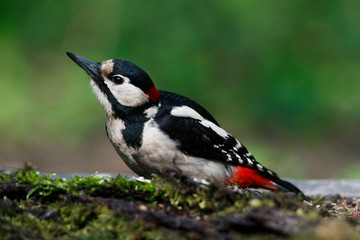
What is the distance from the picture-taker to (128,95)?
3.89 m

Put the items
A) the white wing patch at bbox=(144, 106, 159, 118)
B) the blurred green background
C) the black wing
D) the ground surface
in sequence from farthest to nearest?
the blurred green background → the white wing patch at bbox=(144, 106, 159, 118) → the black wing → the ground surface

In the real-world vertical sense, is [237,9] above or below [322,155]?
above

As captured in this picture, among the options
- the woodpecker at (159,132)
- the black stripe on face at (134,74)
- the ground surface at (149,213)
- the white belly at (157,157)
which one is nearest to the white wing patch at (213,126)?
the woodpecker at (159,132)

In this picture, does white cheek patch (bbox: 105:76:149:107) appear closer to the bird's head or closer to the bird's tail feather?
the bird's head

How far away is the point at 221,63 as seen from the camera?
8703 mm

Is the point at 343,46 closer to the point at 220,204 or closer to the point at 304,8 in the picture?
the point at 304,8

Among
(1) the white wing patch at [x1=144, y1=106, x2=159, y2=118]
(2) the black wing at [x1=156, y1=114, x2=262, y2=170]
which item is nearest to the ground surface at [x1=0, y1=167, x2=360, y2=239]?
(2) the black wing at [x1=156, y1=114, x2=262, y2=170]

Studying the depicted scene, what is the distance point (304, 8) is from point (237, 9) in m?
1.13

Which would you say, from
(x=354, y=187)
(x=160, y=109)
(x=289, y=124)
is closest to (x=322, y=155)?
(x=289, y=124)

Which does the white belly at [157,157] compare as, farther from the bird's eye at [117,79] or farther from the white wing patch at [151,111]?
the bird's eye at [117,79]

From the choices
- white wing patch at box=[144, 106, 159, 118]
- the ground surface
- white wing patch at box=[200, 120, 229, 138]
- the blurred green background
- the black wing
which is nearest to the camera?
the ground surface

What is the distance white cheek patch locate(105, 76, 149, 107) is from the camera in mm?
3877

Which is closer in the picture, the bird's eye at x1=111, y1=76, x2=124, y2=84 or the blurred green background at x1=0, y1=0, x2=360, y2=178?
the bird's eye at x1=111, y1=76, x2=124, y2=84

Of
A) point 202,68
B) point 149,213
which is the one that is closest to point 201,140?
point 149,213
